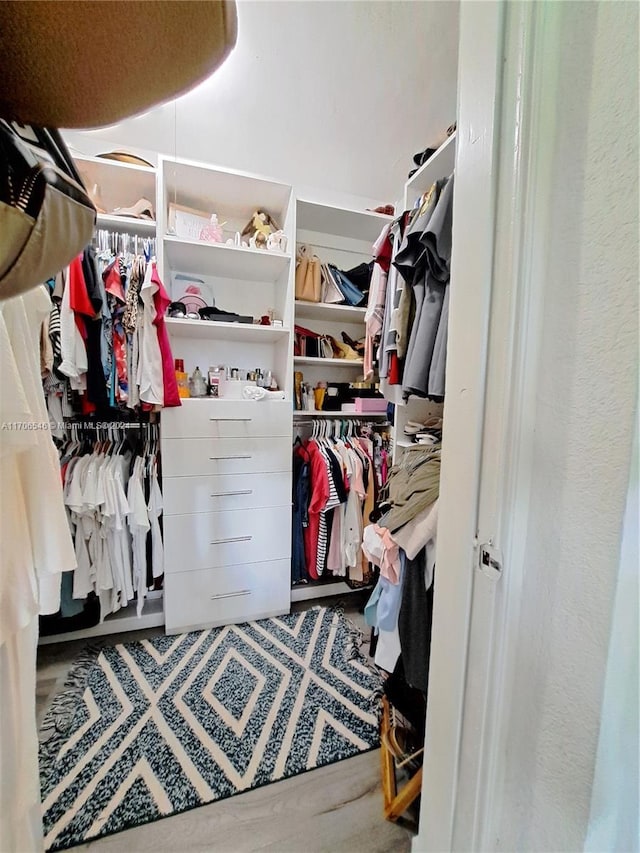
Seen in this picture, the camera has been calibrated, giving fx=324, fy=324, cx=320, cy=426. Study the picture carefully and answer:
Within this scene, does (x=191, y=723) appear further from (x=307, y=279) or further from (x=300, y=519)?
(x=307, y=279)

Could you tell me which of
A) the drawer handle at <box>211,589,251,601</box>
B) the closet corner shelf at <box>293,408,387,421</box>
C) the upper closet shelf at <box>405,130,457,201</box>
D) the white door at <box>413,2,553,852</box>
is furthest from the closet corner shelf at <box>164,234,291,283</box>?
the drawer handle at <box>211,589,251,601</box>

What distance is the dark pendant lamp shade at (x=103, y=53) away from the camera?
29cm

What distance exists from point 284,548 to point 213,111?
7.08ft

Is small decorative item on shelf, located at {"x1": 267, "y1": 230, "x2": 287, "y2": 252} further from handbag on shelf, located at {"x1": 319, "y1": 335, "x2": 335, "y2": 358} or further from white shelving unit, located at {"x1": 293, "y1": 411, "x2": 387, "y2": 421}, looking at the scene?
white shelving unit, located at {"x1": 293, "y1": 411, "x2": 387, "y2": 421}

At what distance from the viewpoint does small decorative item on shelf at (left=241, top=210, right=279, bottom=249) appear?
177 centimetres

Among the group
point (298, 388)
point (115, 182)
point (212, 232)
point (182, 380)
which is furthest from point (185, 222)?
point (298, 388)

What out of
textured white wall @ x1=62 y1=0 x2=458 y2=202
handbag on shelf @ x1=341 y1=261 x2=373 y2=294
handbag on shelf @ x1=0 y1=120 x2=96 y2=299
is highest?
textured white wall @ x1=62 y1=0 x2=458 y2=202

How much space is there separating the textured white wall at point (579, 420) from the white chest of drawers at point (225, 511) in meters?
1.38

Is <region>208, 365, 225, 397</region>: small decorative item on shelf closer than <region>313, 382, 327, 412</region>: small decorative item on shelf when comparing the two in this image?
Yes

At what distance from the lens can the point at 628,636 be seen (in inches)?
15.5

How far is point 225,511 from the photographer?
5.54 ft

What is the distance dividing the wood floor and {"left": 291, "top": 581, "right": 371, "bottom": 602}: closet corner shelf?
0.89 m

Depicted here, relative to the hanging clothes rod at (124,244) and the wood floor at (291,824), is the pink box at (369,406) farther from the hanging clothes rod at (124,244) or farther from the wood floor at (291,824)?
the wood floor at (291,824)

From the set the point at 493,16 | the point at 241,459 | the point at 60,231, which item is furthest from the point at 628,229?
the point at 241,459
